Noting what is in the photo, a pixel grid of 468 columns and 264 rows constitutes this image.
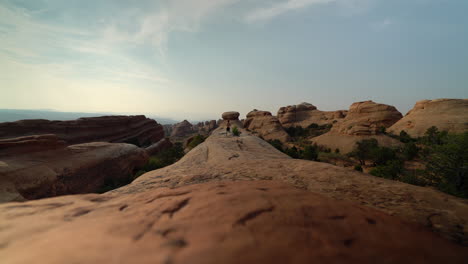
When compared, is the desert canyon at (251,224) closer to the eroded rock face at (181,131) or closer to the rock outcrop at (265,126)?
the rock outcrop at (265,126)

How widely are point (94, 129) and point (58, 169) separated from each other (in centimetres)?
1304

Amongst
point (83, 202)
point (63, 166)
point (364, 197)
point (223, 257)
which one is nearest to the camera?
point (223, 257)

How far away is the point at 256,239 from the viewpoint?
4.06 ft

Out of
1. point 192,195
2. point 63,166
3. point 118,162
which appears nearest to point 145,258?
point 192,195

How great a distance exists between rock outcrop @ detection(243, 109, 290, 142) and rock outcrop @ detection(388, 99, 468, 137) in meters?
16.2

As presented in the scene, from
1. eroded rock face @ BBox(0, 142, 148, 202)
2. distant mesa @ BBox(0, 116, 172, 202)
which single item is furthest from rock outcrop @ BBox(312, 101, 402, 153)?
eroded rock face @ BBox(0, 142, 148, 202)

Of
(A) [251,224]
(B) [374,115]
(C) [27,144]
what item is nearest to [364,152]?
(B) [374,115]

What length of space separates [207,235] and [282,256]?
555 mm

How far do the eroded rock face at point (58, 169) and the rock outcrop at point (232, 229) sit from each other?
21.3ft

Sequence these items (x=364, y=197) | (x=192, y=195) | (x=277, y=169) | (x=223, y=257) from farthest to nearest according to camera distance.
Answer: (x=277, y=169) < (x=364, y=197) < (x=192, y=195) < (x=223, y=257)

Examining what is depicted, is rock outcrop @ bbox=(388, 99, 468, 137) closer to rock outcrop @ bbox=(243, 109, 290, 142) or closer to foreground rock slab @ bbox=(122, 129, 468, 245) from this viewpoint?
rock outcrop @ bbox=(243, 109, 290, 142)

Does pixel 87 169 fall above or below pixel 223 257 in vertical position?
below

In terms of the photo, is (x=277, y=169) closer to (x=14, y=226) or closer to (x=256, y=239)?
(x=256, y=239)

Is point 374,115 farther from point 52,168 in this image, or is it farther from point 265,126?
point 52,168
